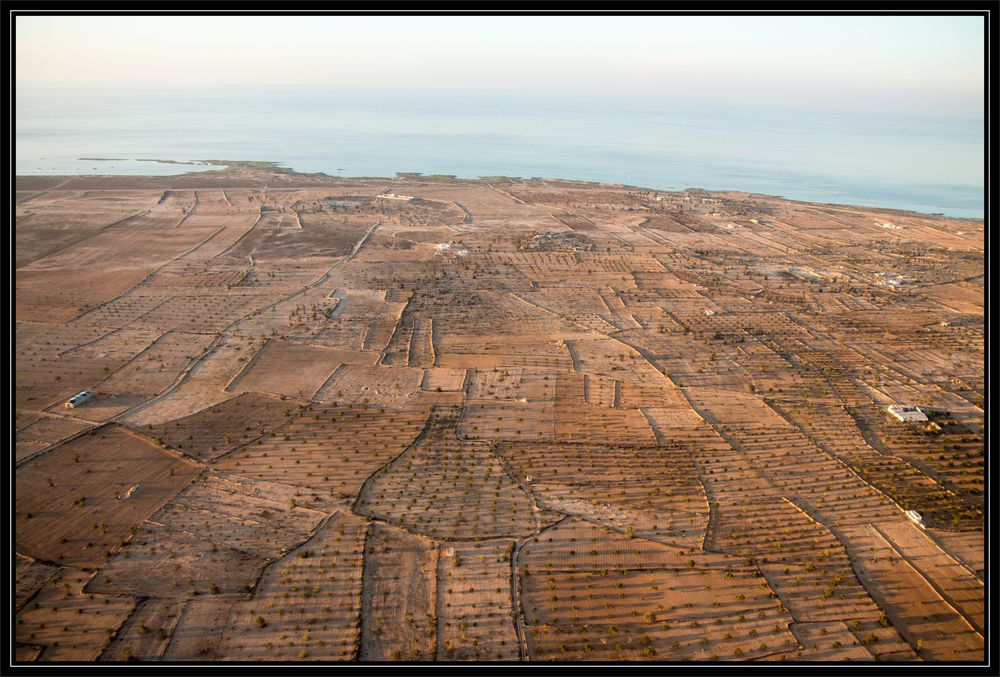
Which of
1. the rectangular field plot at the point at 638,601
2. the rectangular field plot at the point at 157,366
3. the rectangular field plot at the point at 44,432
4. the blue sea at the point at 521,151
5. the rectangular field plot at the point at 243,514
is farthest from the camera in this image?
the blue sea at the point at 521,151

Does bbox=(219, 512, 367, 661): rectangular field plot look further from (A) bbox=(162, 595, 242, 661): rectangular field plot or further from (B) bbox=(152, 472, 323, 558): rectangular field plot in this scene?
(B) bbox=(152, 472, 323, 558): rectangular field plot

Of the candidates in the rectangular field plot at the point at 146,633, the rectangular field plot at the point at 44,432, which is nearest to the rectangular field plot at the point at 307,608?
the rectangular field plot at the point at 146,633

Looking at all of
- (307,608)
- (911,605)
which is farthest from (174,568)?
(911,605)

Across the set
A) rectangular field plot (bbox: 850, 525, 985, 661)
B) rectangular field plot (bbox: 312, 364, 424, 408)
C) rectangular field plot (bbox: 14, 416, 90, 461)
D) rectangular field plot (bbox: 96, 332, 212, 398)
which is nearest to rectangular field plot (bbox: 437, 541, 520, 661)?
rectangular field plot (bbox: 850, 525, 985, 661)

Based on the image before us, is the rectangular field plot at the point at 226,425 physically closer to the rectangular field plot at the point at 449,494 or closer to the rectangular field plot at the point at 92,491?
the rectangular field plot at the point at 92,491

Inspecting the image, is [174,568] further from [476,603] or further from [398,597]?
[476,603]

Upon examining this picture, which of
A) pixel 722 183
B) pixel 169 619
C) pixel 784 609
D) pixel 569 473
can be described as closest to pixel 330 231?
pixel 569 473
